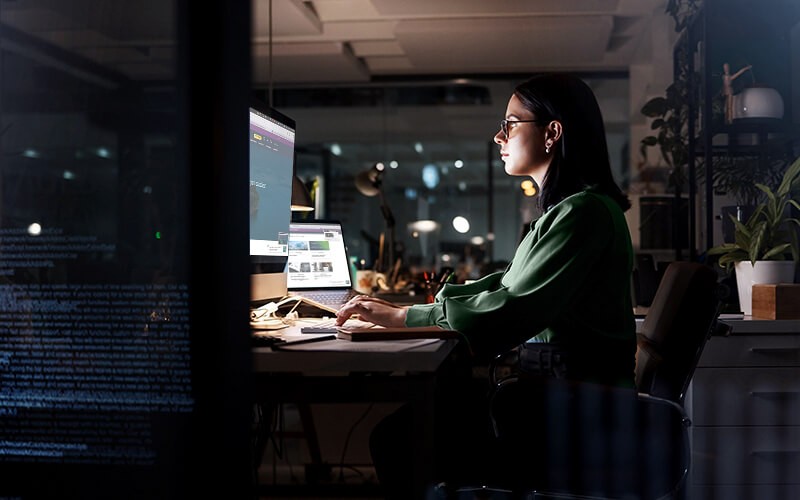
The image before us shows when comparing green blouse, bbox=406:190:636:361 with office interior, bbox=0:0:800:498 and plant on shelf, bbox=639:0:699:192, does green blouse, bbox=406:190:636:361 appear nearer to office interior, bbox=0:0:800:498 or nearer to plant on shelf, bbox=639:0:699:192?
office interior, bbox=0:0:800:498

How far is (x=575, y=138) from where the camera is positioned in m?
1.70

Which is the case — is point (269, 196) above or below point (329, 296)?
above

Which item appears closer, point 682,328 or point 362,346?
point 362,346

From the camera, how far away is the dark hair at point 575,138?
170cm

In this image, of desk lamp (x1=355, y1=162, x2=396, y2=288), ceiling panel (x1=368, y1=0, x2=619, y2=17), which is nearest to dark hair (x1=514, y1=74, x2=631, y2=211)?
desk lamp (x1=355, y1=162, x2=396, y2=288)

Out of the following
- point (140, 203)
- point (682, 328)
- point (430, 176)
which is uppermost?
point (430, 176)

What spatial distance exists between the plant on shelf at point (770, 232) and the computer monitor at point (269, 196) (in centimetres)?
164

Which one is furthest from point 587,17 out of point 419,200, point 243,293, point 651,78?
point 243,293

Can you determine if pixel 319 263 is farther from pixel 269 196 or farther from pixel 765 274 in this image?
pixel 765 274

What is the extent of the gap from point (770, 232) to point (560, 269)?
1531 mm

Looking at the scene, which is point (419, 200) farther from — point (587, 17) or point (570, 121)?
point (570, 121)

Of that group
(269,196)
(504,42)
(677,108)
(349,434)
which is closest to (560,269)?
(269,196)

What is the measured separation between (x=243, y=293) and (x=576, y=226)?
31.8 inches

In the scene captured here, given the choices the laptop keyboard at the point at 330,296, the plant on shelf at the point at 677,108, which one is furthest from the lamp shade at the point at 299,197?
the plant on shelf at the point at 677,108
